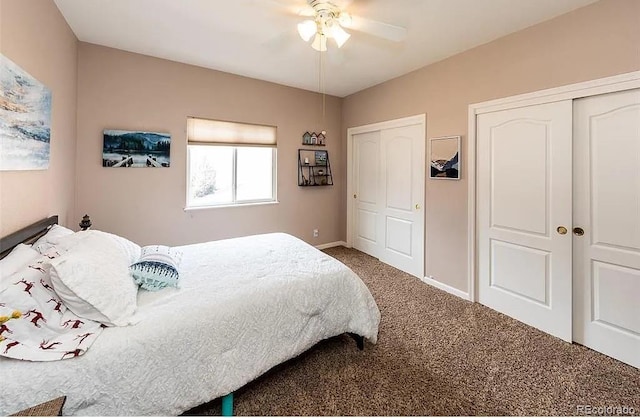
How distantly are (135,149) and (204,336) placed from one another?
8.54ft

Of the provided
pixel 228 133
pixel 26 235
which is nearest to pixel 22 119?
pixel 26 235

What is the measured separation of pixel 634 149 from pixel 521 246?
105 centimetres

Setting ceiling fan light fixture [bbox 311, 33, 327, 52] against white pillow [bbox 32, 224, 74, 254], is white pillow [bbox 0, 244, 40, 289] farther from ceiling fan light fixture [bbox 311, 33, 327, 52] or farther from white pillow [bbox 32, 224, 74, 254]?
ceiling fan light fixture [bbox 311, 33, 327, 52]

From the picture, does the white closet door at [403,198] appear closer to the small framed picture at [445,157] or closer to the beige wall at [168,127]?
the small framed picture at [445,157]

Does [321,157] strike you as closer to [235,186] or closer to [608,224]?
[235,186]

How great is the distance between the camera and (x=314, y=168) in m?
4.54

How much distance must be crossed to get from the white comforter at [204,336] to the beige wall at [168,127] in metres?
1.39

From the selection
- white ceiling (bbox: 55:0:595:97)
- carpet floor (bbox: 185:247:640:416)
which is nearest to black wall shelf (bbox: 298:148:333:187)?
white ceiling (bbox: 55:0:595:97)

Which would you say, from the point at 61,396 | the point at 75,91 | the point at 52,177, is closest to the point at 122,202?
the point at 52,177

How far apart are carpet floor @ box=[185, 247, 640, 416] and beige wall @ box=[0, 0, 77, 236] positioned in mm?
1631

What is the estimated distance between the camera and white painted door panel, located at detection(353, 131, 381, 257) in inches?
167

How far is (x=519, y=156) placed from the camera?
2529 millimetres

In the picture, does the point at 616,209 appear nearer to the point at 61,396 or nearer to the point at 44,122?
the point at 61,396

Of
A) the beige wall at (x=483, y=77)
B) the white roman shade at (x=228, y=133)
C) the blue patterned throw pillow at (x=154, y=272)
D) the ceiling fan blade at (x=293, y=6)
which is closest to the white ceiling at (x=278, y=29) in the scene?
the ceiling fan blade at (x=293, y=6)
